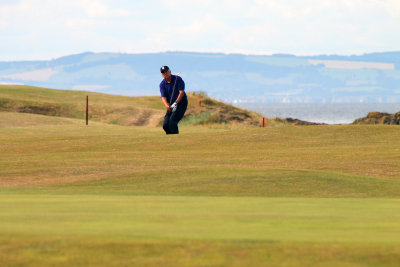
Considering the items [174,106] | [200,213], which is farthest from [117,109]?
[200,213]

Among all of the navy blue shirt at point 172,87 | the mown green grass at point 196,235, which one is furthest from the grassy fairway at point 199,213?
the navy blue shirt at point 172,87

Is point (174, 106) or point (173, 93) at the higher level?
point (173, 93)

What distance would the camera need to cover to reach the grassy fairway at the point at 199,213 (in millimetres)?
5094

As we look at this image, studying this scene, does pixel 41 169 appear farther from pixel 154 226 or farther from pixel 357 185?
pixel 154 226

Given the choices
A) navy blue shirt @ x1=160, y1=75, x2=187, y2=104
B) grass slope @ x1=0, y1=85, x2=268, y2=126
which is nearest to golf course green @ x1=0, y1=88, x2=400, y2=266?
navy blue shirt @ x1=160, y1=75, x2=187, y2=104

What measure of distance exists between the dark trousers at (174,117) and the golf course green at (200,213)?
16.6ft

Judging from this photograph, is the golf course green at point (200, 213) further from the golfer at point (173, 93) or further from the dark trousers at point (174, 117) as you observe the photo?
the dark trousers at point (174, 117)

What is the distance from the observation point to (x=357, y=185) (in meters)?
11.5

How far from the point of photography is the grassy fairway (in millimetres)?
5094

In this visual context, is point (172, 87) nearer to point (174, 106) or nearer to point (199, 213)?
point (174, 106)

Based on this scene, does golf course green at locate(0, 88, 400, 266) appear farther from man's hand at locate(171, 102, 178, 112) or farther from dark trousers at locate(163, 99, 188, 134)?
dark trousers at locate(163, 99, 188, 134)

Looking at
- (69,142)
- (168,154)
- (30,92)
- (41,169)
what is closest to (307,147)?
(168,154)

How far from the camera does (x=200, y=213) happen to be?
6.73 meters

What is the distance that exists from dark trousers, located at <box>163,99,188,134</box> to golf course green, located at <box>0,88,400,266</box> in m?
5.06
